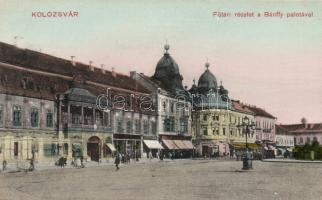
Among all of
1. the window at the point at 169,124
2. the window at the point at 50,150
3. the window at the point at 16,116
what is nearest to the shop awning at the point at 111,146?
the window at the point at 50,150

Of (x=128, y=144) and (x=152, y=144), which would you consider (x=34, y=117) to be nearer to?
(x=128, y=144)

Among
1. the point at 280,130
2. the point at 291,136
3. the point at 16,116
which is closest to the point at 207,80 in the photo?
the point at 16,116

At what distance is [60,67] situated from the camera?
22.9m

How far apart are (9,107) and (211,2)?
11.0 metres

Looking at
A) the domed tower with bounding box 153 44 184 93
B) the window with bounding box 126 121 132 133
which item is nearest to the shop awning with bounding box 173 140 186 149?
the domed tower with bounding box 153 44 184 93

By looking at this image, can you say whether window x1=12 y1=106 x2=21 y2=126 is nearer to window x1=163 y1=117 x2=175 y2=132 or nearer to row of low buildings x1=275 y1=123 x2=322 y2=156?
window x1=163 y1=117 x2=175 y2=132

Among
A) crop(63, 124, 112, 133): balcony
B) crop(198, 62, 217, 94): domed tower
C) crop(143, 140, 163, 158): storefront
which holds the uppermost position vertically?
crop(198, 62, 217, 94): domed tower

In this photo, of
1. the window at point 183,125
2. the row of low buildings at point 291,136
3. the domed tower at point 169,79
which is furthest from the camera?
the row of low buildings at point 291,136

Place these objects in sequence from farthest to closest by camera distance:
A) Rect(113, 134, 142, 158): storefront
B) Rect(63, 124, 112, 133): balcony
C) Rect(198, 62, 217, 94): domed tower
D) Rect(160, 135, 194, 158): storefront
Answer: Rect(160, 135, 194, 158): storefront → Rect(113, 134, 142, 158): storefront → Rect(63, 124, 112, 133): balcony → Rect(198, 62, 217, 94): domed tower

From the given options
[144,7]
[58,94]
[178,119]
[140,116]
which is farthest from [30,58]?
[178,119]

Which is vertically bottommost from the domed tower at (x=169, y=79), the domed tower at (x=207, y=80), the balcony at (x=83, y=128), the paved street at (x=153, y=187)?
the paved street at (x=153, y=187)

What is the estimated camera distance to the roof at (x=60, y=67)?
19922 mm

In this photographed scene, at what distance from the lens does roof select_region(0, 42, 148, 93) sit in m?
19.9

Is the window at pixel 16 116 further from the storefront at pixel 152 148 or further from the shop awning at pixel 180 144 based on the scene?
the shop awning at pixel 180 144
